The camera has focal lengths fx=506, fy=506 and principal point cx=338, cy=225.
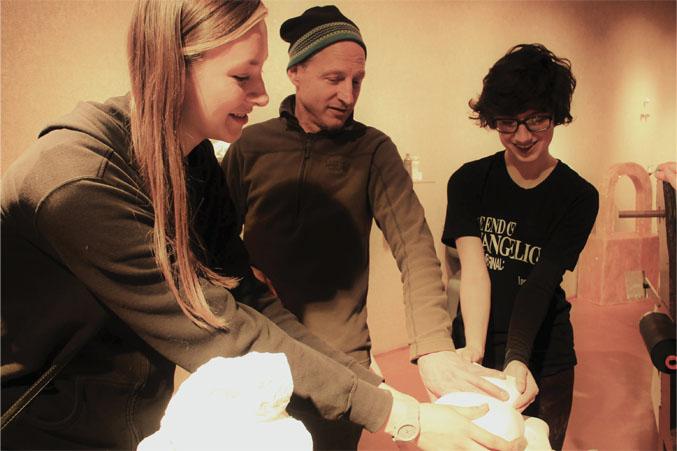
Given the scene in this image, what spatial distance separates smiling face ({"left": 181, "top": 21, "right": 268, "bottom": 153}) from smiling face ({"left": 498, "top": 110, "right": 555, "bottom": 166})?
30.5 inches

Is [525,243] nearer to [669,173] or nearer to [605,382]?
[669,173]

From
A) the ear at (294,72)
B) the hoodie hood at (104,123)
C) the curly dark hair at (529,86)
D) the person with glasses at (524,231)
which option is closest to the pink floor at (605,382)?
the person with glasses at (524,231)

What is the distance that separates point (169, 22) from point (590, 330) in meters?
3.24

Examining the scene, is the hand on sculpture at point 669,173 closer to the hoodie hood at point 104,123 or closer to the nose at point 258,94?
the nose at point 258,94

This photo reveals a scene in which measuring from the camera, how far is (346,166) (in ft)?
4.64

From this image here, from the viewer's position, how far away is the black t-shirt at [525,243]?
1.35 metres

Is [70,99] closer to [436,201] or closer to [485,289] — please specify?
[485,289]

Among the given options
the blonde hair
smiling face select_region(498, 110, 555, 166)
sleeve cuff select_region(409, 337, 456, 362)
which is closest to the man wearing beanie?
sleeve cuff select_region(409, 337, 456, 362)

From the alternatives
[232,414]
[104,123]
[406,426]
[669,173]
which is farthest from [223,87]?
[669,173]

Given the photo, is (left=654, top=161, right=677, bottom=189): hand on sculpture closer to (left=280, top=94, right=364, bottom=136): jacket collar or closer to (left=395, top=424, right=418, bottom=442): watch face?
(left=280, top=94, right=364, bottom=136): jacket collar

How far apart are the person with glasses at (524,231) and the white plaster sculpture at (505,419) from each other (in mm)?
253

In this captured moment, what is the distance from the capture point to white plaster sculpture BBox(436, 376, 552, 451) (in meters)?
0.92

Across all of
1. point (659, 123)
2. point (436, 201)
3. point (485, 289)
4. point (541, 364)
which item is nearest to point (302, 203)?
point (485, 289)

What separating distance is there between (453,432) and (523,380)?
0.45m
